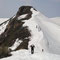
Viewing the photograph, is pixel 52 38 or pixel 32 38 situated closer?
pixel 32 38

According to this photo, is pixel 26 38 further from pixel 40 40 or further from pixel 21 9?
pixel 21 9

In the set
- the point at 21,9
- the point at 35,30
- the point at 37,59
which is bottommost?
the point at 37,59

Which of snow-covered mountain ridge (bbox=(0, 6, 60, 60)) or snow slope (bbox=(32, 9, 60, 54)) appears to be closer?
snow-covered mountain ridge (bbox=(0, 6, 60, 60))

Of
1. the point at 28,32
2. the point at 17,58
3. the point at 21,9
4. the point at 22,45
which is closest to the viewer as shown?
the point at 17,58

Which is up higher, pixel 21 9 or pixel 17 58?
pixel 21 9

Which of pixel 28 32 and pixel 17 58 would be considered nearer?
pixel 17 58

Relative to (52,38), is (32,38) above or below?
above

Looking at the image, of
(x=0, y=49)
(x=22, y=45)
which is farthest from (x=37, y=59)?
(x=22, y=45)

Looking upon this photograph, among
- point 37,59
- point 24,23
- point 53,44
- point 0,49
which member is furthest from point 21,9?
point 37,59

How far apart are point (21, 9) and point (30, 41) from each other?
36.1 metres

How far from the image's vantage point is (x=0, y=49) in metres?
31.8

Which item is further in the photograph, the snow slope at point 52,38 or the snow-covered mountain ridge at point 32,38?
the snow slope at point 52,38

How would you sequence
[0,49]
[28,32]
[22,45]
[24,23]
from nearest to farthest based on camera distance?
1. [0,49]
2. [22,45]
3. [28,32]
4. [24,23]

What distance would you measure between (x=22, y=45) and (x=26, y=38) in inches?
169
